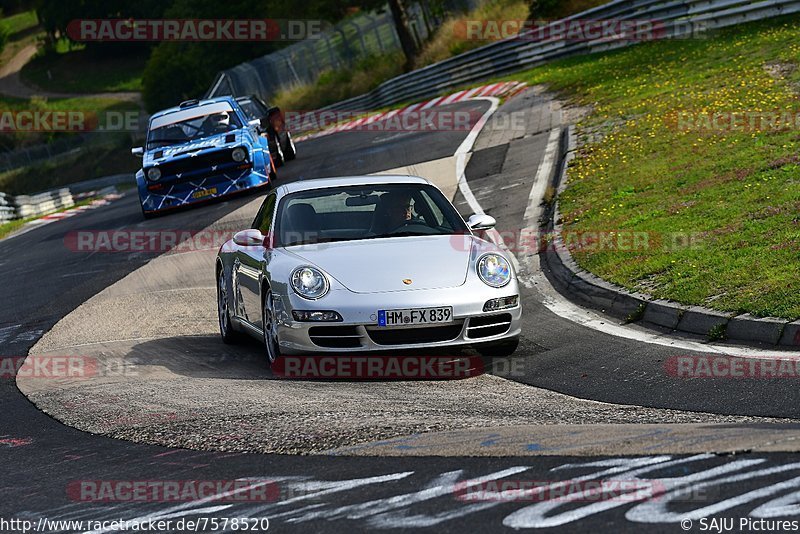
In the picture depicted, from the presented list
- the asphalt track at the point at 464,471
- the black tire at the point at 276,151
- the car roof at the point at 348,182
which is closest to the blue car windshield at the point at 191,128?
the black tire at the point at 276,151

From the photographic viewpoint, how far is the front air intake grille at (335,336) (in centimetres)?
828

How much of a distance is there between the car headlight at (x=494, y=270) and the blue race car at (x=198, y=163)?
41.0ft

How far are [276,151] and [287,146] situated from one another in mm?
1306

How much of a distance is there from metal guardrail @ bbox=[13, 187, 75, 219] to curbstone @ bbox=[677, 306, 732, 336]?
26.4 m

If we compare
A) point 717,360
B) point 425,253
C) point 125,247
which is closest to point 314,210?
point 425,253

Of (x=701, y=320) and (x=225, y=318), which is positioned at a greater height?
(x=225, y=318)

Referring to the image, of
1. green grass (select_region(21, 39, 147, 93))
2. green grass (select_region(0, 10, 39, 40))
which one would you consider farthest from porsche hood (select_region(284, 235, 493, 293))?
green grass (select_region(0, 10, 39, 40))

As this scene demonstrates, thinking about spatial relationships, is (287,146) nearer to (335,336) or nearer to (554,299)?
(554,299)

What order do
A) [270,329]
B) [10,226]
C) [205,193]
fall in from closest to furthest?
[270,329] → [205,193] → [10,226]

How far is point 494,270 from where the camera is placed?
345 inches

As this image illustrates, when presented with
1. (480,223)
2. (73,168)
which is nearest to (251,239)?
(480,223)

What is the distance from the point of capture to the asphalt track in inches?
183

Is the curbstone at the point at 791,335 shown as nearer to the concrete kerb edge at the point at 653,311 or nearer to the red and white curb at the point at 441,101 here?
the concrete kerb edge at the point at 653,311

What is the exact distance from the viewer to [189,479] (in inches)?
224
